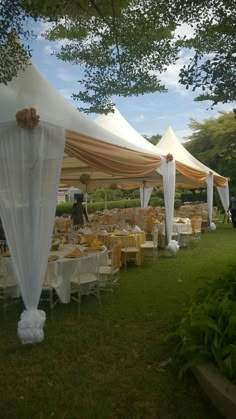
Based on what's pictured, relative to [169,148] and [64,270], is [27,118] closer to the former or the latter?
[64,270]

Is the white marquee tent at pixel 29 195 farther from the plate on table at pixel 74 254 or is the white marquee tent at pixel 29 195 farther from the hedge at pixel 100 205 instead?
the hedge at pixel 100 205

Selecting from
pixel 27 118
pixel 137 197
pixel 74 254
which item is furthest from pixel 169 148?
pixel 137 197

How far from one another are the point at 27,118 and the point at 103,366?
2743mm

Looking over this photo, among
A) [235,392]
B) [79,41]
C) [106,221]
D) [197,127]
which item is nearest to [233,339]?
[235,392]

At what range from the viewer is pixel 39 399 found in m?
3.02

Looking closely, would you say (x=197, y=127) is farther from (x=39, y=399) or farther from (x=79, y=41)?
(x=39, y=399)

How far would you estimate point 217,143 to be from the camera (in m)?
21.0

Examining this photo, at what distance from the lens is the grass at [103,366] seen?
9.35ft

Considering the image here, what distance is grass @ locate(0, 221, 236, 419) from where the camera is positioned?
112 inches

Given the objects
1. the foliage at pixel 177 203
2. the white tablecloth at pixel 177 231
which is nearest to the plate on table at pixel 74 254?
the white tablecloth at pixel 177 231

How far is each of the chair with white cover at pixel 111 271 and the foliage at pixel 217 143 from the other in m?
12.8

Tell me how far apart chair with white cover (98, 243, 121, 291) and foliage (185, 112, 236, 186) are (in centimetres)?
1277

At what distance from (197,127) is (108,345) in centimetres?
2276

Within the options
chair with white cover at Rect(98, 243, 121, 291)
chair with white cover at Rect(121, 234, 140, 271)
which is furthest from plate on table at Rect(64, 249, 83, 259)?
chair with white cover at Rect(121, 234, 140, 271)
